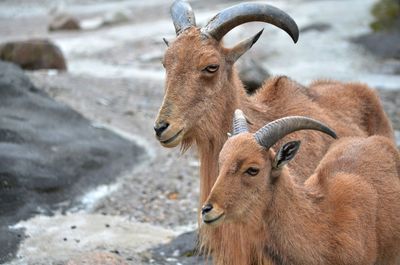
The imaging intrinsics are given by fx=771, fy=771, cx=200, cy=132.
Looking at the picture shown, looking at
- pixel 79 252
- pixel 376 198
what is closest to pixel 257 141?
pixel 376 198

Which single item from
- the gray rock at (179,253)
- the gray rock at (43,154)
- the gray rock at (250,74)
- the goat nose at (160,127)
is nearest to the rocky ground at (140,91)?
the gray rock at (179,253)

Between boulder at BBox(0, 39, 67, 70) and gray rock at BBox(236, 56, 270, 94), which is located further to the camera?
boulder at BBox(0, 39, 67, 70)

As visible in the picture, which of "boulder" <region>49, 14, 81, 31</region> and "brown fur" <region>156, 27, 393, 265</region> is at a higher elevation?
"brown fur" <region>156, 27, 393, 265</region>

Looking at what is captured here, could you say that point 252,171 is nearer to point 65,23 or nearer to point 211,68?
point 211,68

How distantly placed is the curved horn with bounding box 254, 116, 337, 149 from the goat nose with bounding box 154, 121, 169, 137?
3.12 ft

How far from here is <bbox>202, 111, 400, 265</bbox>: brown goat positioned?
20.5ft

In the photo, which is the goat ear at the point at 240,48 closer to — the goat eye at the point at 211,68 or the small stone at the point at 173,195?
the goat eye at the point at 211,68

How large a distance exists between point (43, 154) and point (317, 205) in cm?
595

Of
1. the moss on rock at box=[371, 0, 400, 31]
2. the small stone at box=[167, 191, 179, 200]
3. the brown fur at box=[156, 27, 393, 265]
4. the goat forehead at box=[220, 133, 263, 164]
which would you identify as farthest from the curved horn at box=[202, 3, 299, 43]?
the moss on rock at box=[371, 0, 400, 31]

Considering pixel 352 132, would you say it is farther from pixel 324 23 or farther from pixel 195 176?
pixel 324 23

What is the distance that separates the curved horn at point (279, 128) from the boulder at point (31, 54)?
45.8ft

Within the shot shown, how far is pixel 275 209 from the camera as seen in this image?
6.52 m

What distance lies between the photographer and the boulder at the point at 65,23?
1153 inches

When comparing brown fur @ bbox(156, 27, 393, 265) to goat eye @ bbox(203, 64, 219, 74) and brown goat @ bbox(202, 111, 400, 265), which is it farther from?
brown goat @ bbox(202, 111, 400, 265)
